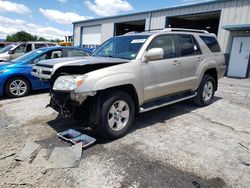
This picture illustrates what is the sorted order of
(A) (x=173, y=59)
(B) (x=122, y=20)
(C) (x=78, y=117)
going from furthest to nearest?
(B) (x=122, y=20) → (A) (x=173, y=59) → (C) (x=78, y=117)

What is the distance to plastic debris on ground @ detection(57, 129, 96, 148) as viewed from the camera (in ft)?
11.6

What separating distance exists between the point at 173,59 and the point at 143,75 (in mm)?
1033

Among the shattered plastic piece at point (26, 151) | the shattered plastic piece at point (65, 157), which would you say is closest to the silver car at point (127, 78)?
the shattered plastic piece at point (65, 157)

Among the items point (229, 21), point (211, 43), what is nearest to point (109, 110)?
point (211, 43)

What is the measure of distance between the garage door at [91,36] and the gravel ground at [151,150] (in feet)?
59.2

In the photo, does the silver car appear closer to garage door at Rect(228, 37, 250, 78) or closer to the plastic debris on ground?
the plastic debris on ground

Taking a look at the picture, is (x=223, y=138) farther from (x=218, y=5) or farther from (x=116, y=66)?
(x=218, y=5)

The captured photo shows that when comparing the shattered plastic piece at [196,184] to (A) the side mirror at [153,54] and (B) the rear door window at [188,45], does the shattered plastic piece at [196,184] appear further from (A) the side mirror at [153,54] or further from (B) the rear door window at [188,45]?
(B) the rear door window at [188,45]

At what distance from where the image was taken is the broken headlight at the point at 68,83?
323 cm

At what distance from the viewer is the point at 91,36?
23.5 meters

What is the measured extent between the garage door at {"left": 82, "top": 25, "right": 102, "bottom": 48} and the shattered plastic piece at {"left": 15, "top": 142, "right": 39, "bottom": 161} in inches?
775

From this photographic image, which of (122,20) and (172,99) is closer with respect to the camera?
(172,99)

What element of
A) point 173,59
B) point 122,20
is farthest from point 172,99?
point 122,20

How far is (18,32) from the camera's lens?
75.4 m
